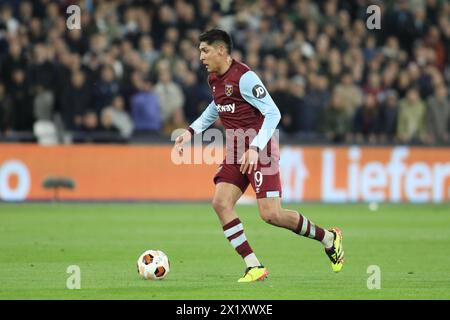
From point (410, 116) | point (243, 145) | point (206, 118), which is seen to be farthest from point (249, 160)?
point (410, 116)

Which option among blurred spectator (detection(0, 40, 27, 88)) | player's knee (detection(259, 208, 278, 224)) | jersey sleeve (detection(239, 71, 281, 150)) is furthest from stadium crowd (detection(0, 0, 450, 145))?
player's knee (detection(259, 208, 278, 224))

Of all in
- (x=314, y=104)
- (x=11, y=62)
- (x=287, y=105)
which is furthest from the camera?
(x=314, y=104)

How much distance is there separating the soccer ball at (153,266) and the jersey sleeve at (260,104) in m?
1.49

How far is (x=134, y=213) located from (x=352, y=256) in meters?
7.21

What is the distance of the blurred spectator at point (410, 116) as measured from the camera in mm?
24297

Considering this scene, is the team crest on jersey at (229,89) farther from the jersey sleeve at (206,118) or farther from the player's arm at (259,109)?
the jersey sleeve at (206,118)

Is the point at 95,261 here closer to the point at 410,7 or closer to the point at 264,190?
the point at 264,190

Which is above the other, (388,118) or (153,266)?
(388,118)

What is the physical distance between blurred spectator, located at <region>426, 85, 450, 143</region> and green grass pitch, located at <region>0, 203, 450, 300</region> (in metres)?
2.43

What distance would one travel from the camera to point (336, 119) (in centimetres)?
2372

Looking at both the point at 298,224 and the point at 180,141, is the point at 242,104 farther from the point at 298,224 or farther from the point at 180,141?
the point at 298,224

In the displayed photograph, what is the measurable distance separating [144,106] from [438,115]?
6777 mm

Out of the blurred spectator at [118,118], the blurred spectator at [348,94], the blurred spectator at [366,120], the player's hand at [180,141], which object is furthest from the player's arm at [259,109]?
the blurred spectator at [366,120]
